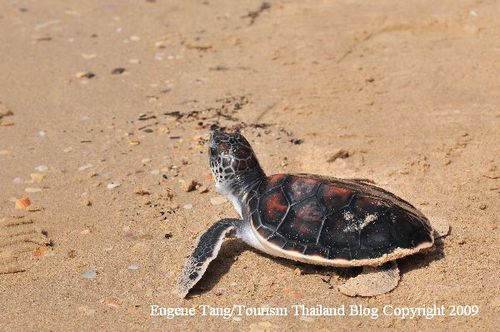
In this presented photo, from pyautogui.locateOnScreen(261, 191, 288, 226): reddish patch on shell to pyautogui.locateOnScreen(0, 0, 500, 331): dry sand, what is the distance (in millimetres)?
300

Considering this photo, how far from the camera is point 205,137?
5.32 metres

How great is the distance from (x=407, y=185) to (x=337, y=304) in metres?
1.38

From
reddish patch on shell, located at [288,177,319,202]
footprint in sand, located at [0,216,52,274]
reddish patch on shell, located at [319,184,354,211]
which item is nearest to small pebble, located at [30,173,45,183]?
Answer: footprint in sand, located at [0,216,52,274]

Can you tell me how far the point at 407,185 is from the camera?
4484 mm

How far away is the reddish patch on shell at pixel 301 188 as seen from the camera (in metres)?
3.66

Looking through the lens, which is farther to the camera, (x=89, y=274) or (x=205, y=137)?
(x=205, y=137)

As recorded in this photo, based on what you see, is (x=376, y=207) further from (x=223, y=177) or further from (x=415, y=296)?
(x=223, y=177)

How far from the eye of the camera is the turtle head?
13.6 ft

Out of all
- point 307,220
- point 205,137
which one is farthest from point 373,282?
point 205,137

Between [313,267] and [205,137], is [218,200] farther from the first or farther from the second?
[313,267]

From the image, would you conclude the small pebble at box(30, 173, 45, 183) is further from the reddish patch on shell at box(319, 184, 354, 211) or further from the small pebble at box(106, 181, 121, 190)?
the reddish patch on shell at box(319, 184, 354, 211)

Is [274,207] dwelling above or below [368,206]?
below

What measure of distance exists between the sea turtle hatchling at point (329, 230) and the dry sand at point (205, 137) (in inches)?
5.7

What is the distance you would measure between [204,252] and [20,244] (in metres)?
1.29
